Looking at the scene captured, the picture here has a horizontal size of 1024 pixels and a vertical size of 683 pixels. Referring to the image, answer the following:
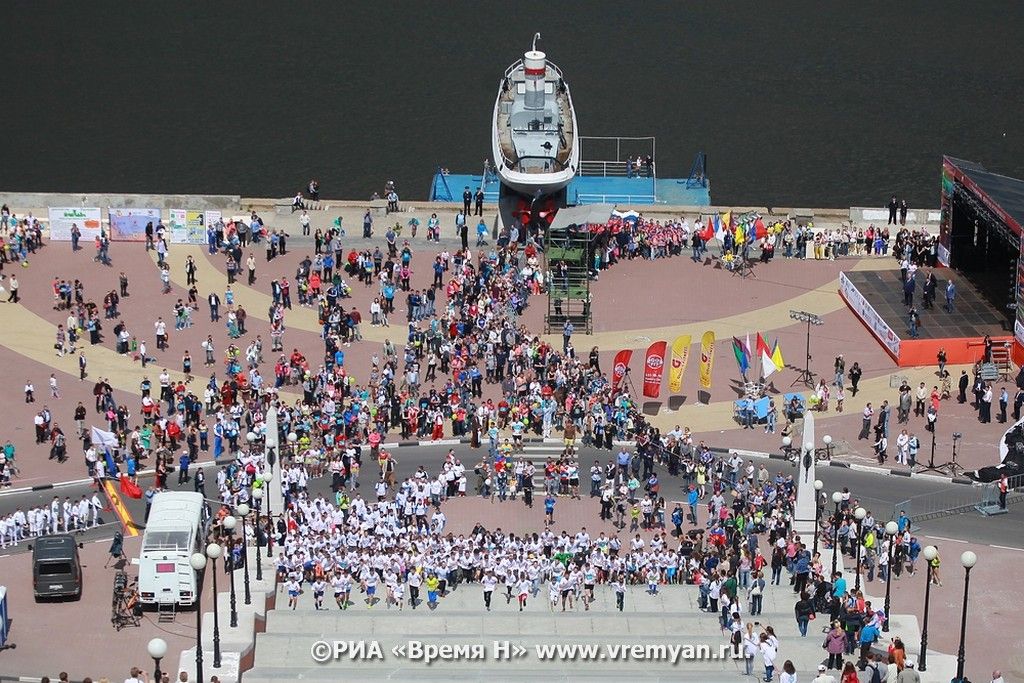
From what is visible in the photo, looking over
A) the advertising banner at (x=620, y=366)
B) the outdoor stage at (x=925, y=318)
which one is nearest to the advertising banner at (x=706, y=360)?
the advertising banner at (x=620, y=366)

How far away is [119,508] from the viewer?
6975 centimetres

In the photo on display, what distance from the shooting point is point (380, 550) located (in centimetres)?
6281

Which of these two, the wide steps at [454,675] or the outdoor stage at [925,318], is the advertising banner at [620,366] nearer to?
the outdoor stage at [925,318]

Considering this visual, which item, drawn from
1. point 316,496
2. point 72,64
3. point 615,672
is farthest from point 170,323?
point 72,64

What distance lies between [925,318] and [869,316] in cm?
245

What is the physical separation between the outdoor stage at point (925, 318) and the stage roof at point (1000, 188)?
13.9ft

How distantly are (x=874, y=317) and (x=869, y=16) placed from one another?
48.2 m

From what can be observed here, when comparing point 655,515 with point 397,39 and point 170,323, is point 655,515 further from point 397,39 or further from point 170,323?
point 397,39

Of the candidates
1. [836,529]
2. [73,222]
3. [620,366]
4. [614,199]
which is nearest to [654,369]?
[620,366]

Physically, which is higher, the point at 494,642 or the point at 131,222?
the point at 131,222

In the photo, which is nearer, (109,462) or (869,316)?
(109,462)

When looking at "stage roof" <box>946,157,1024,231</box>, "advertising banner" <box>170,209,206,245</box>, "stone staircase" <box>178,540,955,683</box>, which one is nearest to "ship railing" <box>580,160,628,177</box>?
"advertising banner" <box>170,209,206,245</box>

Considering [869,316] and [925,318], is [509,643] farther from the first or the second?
[869,316]

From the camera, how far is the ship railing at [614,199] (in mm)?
100250
